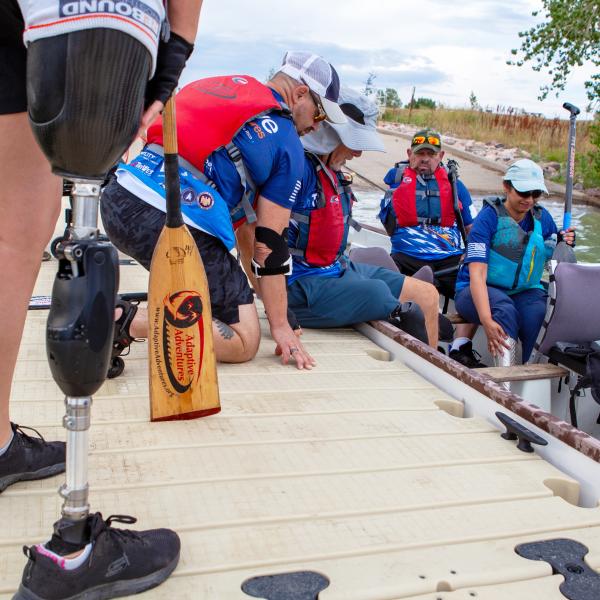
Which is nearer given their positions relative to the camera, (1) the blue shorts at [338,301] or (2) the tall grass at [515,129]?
(1) the blue shorts at [338,301]

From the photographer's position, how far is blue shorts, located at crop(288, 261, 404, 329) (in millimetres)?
4117

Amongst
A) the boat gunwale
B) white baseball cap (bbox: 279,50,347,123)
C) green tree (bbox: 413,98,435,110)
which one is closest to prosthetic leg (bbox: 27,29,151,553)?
the boat gunwale

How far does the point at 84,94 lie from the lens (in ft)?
4.28

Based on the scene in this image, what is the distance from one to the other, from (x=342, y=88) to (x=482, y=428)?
204 cm

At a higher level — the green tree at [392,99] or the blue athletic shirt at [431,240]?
the green tree at [392,99]

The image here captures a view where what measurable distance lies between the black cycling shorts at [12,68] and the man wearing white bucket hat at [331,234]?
2355 millimetres

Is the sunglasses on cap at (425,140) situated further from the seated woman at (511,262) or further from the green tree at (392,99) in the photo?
the green tree at (392,99)

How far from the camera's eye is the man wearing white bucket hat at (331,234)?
4.03 metres

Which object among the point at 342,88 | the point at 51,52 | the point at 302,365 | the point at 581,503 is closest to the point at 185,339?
the point at 302,365

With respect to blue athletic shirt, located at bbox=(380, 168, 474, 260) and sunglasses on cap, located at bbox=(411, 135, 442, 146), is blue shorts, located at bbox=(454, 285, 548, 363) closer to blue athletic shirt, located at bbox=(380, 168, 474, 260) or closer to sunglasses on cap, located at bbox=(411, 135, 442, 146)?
blue athletic shirt, located at bbox=(380, 168, 474, 260)

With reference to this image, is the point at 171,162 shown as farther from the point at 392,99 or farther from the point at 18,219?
the point at 392,99

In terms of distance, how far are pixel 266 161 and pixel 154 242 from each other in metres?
0.61

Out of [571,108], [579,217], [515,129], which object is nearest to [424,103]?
[515,129]

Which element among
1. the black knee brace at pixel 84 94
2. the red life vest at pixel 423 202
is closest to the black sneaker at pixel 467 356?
the red life vest at pixel 423 202
